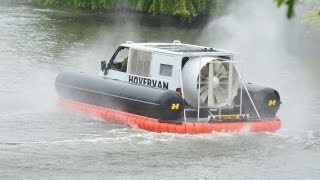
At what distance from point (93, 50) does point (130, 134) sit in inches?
A: 719

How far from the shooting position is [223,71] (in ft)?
65.2

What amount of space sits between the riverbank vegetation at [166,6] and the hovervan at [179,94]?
26.2m

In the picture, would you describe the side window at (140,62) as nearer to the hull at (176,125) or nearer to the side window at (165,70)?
the side window at (165,70)

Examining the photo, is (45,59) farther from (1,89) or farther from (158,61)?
(158,61)

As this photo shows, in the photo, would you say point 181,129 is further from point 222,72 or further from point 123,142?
point 222,72

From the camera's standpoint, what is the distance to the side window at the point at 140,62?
67.7 ft

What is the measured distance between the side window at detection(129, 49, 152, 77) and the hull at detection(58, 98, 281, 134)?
1.22 meters

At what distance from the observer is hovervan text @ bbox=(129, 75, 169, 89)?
20080 mm

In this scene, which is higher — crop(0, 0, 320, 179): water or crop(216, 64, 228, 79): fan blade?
crop(216, 64, 228, 79): fan blade

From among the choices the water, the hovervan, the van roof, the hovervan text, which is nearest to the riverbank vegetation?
the water

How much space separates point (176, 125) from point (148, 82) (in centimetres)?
190

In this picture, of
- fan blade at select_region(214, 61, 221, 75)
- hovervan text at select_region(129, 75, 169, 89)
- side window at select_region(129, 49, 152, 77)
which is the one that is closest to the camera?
fan blade at select_region(214, 61, 221, 75)

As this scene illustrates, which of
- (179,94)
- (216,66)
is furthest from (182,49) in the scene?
(179,94)

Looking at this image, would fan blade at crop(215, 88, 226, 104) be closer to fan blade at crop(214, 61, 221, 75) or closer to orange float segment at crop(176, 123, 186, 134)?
fan blade at crop(214, 61, 221, 75)
